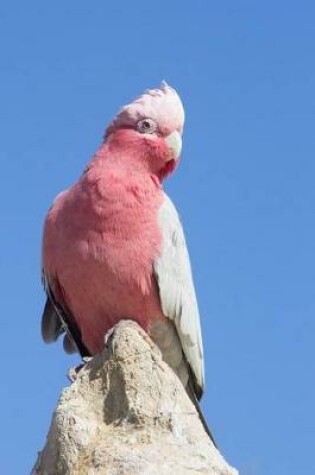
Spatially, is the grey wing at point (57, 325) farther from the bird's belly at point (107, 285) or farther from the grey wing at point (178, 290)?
the grey wing at point (178, 290)

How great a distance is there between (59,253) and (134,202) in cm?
58

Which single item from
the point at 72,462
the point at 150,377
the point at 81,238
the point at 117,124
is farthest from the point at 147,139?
the point at 72,462

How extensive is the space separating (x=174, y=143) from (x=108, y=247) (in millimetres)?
837

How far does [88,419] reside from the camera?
5.67m

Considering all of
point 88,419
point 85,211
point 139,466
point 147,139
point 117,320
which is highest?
point 147,139

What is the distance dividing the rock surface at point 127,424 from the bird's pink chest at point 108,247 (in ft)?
3.19

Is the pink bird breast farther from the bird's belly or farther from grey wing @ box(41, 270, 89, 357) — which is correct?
grey wing @ box(41, 270, 89, 357)

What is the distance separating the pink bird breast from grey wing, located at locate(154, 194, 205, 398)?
65 mm

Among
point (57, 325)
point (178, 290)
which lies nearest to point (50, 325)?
point (57, 325)

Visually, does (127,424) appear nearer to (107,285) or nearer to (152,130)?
(107,285)

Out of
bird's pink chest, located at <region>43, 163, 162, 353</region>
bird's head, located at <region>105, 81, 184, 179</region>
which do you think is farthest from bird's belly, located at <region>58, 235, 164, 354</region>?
bird's head, located at <region>105, 81, 184, 179</region>

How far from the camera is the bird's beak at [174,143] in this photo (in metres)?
7.29

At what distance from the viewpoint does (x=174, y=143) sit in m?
7.30

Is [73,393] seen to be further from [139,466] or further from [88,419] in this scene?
[139,466]
